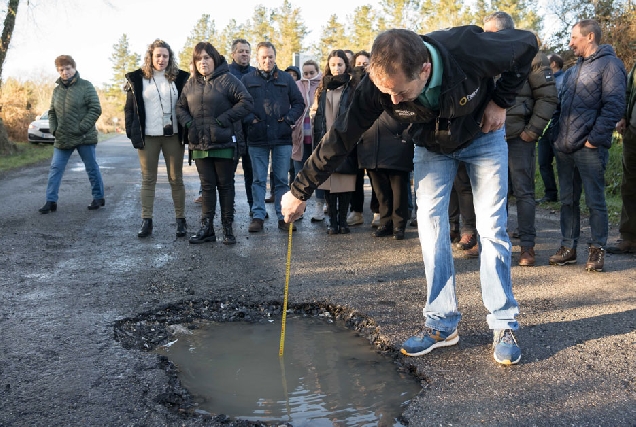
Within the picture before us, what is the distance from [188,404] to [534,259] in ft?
13.2

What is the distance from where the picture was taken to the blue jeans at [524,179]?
5977mm

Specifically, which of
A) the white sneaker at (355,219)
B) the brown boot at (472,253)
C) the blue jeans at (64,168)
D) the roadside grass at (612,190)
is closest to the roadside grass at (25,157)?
the blue jeans at (64,168)

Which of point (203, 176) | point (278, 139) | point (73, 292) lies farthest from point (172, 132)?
point (73, 292)

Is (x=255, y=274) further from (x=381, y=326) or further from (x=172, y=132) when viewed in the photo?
(x=172, y=132)

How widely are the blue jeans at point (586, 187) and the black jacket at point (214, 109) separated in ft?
11.6

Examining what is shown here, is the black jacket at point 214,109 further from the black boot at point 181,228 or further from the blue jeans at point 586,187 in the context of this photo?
the blue jeans at point 586,187

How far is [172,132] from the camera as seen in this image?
7.21 m

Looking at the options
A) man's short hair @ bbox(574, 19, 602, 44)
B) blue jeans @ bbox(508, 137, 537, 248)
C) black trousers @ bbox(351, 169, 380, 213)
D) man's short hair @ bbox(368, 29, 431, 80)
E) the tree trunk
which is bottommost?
black trousers @ bbox(351, 169, 380, 213)

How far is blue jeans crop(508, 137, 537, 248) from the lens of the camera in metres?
5.98

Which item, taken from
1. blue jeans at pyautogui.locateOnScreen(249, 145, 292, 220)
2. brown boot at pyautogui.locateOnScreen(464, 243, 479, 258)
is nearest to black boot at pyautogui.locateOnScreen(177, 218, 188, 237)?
blue jeans at pyautogui.locateOnScreen(249, 145, 292, 220)

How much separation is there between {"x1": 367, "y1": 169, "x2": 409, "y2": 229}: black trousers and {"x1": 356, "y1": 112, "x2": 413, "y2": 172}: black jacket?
0.15m

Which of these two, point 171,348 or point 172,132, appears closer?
point 171,348

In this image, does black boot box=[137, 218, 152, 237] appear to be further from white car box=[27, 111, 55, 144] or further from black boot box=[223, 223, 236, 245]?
white car box=[27, 111, 55, 144]

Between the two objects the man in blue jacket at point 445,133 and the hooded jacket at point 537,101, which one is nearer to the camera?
the man in blue jacket at point 445,133
